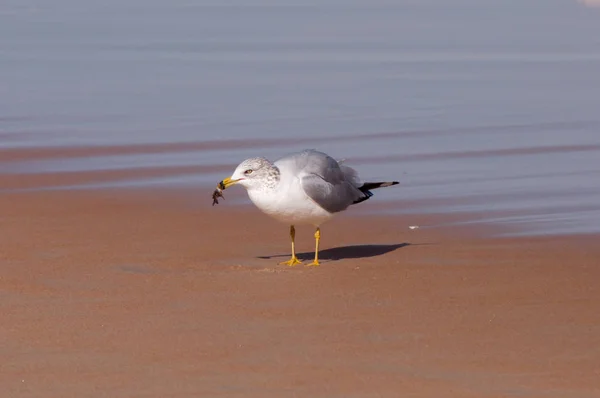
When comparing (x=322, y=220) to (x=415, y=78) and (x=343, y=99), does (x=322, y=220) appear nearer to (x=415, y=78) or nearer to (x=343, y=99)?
(x=343, y=99)

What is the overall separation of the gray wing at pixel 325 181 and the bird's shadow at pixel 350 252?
0.36 m

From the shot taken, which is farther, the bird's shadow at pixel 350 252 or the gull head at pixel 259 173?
the bird's shadow at pixel 350 252

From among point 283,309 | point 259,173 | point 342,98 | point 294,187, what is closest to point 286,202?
point 294,187

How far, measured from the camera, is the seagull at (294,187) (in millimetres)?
9234

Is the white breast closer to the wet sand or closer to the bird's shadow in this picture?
the wet sand

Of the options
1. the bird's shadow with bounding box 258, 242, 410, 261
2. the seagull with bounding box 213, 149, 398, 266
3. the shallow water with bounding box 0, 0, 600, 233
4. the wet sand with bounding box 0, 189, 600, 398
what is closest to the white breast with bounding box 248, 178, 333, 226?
the seagull with bounding box 213, 149, 398, 266

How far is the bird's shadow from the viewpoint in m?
9.78

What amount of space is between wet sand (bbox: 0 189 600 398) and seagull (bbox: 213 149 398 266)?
37 centimetres

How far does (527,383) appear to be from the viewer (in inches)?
249

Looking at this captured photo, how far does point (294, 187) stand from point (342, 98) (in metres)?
8.78

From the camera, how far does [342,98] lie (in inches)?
707

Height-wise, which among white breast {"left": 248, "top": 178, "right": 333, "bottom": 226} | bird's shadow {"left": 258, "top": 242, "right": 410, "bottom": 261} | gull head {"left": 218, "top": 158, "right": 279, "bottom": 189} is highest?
gull head {"left": 218, "top": 158, "right": 279, "bottom": 189}

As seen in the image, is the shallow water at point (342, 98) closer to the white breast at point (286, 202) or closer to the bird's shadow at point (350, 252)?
the bird's shadow at point (350, 252)

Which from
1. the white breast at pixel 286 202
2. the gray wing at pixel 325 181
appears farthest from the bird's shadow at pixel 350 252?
the white breast at pixel 286 202
